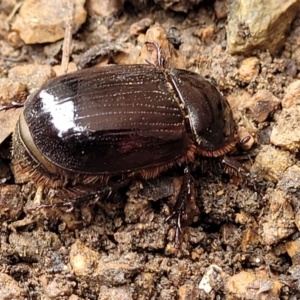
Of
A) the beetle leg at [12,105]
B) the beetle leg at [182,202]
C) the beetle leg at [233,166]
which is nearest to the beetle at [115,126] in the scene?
the beetle leg at [182,202]

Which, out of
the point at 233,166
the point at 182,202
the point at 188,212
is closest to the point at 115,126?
the point at 182,202

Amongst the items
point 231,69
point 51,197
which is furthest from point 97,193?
point 231,69

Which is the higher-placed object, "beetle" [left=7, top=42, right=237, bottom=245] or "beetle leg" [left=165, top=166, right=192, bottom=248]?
"beetle" [left=7, top=42, right=237, bottom=245]

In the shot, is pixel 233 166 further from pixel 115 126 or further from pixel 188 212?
pixel 115 126

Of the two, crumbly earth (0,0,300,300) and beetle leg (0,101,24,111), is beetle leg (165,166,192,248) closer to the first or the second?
crumbly earth (0,0,300,300)

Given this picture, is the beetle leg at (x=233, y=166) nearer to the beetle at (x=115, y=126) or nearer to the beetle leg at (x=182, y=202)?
the beetle at (x=115, y=126)

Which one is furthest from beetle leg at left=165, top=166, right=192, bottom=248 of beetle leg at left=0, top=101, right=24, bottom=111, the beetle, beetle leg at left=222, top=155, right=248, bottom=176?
beetle leg at left=0, top=101, right=24, bottom=111
